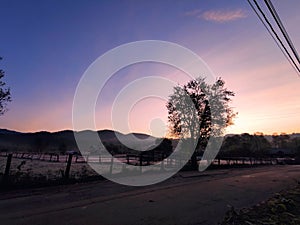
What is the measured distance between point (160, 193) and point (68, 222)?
193 inches

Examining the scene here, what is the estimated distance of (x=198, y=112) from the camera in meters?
29.7

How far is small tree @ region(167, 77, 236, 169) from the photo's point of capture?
97.0 ft

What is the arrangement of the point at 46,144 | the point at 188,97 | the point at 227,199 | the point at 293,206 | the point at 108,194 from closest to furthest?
the point at 293,206, the point at 227,199, the point at 108,194, the point at 188,97, the point at 46,144

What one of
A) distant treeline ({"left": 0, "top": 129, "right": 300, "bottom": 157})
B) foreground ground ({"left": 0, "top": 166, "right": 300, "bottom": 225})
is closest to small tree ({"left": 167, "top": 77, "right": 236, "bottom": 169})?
distant treeline ({"left": 0, "top": 129, "right": 300, "bottom": 157})

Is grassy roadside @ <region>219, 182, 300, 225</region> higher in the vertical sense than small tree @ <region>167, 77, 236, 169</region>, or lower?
lower

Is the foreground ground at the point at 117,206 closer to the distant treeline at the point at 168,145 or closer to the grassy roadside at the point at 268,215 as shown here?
the grassy roadside at the point at 268,215

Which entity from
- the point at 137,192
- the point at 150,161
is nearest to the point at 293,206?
the point at 137,192

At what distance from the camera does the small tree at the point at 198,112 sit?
29.6 metres

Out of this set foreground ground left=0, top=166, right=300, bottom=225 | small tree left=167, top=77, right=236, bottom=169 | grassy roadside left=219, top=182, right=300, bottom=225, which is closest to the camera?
grassy roadside left=219, top=182, right=300, bottom=225

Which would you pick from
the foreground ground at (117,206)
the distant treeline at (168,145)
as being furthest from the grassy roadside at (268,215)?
the distant treeline at (168,145)

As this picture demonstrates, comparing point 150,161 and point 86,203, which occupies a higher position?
point 150,161

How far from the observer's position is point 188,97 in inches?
1188

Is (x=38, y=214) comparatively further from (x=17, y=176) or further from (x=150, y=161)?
(x=150, y=161)

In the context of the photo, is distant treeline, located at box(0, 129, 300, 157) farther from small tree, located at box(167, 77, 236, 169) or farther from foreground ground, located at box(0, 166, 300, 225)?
foreground ground, located at box(0, 166, 300, 225)
